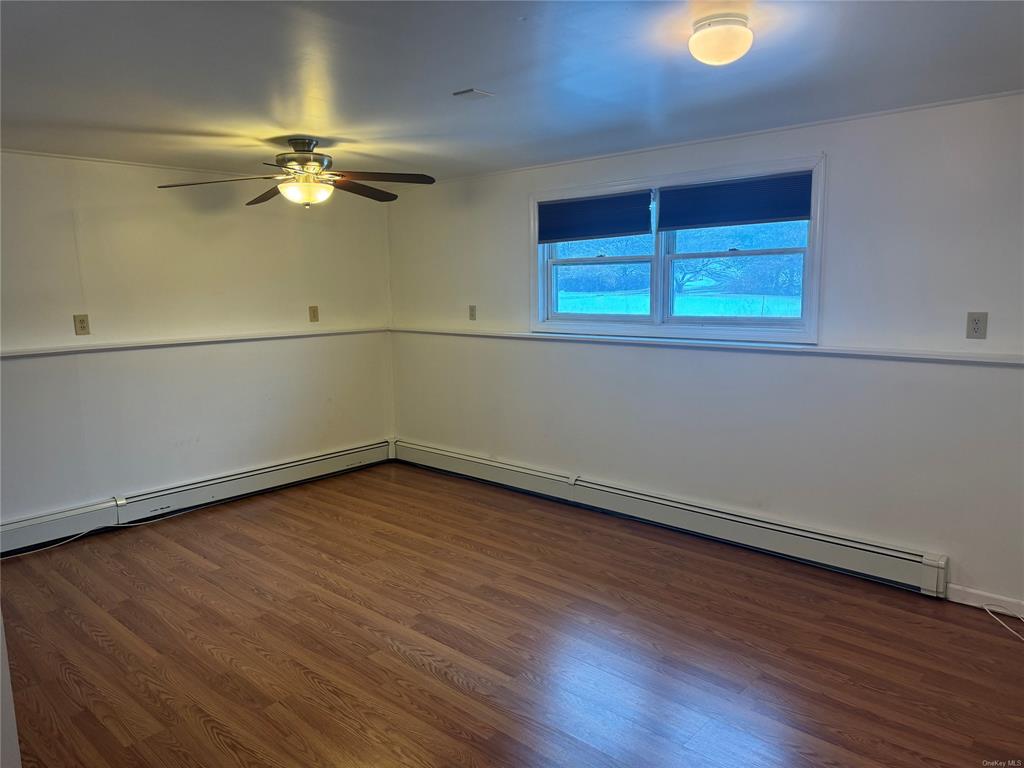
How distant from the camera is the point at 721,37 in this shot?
183 centimetres

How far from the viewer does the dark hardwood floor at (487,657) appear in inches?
82.2

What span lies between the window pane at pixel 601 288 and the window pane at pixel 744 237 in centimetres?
30

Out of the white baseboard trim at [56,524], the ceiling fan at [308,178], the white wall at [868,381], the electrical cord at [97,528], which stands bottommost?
the electrical cord at [97,528]

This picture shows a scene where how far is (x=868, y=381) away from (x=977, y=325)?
0.50 metres

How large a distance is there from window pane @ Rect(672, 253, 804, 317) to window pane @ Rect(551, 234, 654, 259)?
24cm

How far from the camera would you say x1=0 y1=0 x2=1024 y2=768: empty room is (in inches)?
82.1

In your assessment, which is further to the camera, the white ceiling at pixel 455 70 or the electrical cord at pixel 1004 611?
the electrical cord at pixel 1004 611

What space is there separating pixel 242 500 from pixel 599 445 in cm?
254

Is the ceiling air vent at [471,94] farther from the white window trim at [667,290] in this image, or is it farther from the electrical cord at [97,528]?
the electrical cord at [97,528]

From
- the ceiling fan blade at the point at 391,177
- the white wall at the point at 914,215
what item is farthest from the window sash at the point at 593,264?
the ceiling fan blade at the point at 391,177

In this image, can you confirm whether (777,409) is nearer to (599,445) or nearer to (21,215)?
(599,445)

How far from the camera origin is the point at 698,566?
335 centimetres

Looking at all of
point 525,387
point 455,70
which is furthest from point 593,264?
point 455,70

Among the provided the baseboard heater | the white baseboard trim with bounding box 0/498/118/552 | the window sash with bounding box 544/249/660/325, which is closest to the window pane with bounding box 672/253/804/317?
the window sash with bounding box 544/249/660/325
